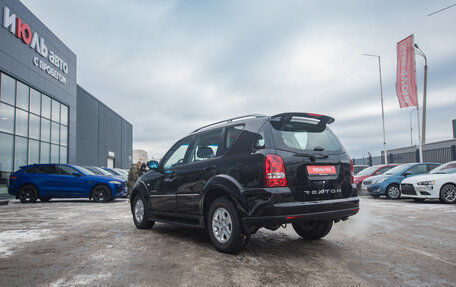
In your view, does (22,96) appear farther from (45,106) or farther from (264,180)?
(264,180)

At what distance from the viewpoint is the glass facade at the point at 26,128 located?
18.4m

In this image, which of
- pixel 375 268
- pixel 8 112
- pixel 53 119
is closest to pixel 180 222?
pixel 375 268

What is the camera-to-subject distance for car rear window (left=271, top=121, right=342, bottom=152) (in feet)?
14.3

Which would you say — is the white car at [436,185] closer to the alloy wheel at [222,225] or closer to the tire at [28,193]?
the alloy wheel at [222,225]

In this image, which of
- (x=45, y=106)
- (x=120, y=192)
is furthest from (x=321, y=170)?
(x=45, y=106)

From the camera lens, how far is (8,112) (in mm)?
18688

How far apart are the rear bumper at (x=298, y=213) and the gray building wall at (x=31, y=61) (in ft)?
62.1

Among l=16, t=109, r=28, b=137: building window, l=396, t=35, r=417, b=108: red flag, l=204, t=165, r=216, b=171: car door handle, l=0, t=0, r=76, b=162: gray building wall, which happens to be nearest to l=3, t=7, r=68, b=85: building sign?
l=0, t=0, r=76, b=162: gray building wall

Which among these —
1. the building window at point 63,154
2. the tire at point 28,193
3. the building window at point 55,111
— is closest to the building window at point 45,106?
the building window at point 55,111

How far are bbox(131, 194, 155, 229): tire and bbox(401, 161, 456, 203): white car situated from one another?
29.9 ft

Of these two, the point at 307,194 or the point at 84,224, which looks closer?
the point at 307,194

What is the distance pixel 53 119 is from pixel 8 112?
18.3 feet

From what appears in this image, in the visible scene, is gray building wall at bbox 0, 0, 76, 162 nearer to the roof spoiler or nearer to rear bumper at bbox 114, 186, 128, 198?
rear bumper at bbox 114, 186, 128, 198

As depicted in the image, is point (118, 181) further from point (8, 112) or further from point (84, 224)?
point (8, 112)
